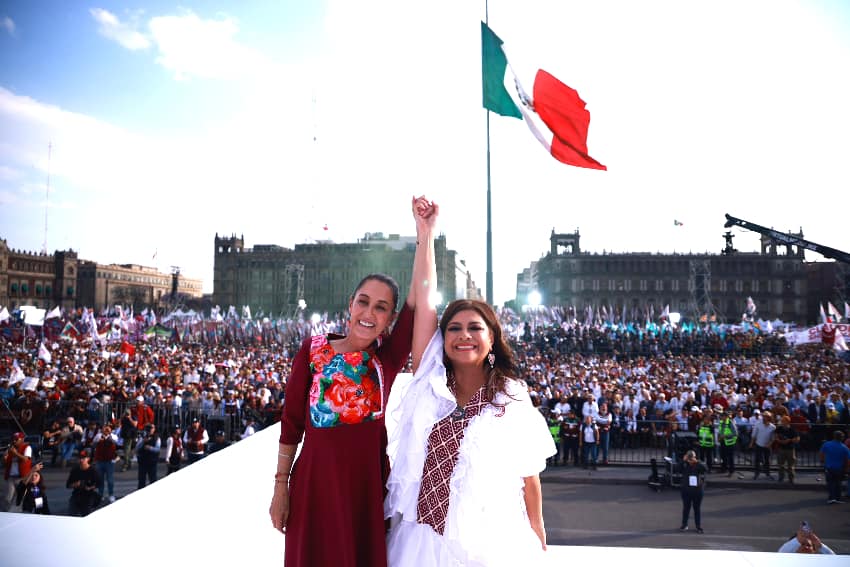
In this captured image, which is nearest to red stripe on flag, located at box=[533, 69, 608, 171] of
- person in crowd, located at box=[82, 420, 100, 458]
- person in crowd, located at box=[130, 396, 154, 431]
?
person in crowd, located at box=[82, 420, 100, 458]

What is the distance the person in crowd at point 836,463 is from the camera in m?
9.15

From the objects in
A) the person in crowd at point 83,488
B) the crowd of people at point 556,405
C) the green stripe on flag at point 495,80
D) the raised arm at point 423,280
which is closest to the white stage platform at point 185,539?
the raised arm at point 423,280

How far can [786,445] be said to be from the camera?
10555 mm

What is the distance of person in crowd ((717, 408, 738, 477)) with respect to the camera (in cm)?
1091

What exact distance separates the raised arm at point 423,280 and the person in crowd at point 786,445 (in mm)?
11171

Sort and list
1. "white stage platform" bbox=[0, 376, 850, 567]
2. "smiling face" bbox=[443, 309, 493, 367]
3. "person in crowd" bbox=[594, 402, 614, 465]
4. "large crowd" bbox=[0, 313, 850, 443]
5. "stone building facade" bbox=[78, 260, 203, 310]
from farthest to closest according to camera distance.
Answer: "stone building facade" bbox=[78, 260, 203, 310]
"large crowd" bbox=[0, 313, 850, 443]
"person in crowd" bbox=[594, 402, 614, 465]
"white stage platform" bbox=[0, 376, 850, 567]
"smiling face" bbox=[443, 309, 493, 367]

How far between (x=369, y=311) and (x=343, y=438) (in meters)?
0.53

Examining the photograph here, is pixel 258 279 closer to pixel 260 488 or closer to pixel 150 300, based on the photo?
pixel 150 300

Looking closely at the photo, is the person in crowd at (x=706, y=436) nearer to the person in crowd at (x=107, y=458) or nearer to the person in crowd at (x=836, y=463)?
the person in crowd at (x=836, y=463)

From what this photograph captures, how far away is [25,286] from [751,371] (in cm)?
10141

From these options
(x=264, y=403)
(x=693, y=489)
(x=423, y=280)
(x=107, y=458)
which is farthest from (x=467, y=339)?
(x=264, y=403)

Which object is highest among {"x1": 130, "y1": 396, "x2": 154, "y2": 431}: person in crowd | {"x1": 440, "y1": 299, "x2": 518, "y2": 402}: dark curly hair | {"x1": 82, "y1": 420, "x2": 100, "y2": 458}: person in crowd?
{"x1": 440, "y1": 299, "x2": 518, "y2": 402}: dark curly hair

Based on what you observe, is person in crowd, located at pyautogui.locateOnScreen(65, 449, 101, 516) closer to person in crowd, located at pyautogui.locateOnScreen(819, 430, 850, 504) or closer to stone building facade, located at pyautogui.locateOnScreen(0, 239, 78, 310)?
person in crowd, located at pyautogui.locateOnScreen(819, 430, 850, 504)

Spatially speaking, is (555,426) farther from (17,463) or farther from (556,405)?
(17,463)
